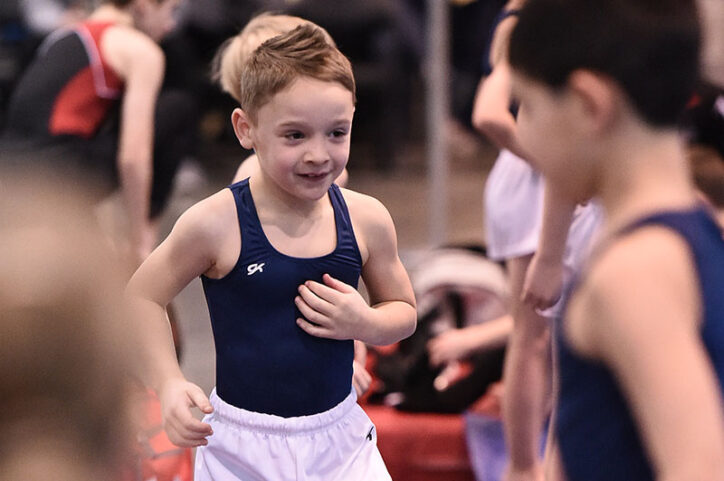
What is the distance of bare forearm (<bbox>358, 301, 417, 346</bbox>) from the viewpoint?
1.77 m

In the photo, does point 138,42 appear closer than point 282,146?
No

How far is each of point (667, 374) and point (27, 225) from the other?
69 centimetres

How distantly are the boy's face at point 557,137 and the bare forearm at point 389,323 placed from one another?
54 cm

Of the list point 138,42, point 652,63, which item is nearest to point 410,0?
point 138,42

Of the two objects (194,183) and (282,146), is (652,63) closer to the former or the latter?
(282,146)

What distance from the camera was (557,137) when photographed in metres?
1.27

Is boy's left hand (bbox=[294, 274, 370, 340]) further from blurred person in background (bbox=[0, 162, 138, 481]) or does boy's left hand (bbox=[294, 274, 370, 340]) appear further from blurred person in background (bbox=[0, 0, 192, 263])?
blurred person in background (bbox=[0, 0, 192, 263])

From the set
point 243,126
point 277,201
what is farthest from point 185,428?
point 243,126

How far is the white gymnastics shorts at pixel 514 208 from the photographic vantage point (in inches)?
108

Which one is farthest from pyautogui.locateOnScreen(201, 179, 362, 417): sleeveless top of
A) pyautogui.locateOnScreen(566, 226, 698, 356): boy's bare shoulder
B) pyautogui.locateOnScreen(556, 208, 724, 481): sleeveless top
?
pyautogui.locateOnScreen(566, 226, 698, 356): boy's bare shoulder

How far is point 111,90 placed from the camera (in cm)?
367

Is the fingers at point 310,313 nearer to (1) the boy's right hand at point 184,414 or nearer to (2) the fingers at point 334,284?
(2) the fingers at point 334,284

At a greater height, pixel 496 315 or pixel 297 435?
pixel 297 435

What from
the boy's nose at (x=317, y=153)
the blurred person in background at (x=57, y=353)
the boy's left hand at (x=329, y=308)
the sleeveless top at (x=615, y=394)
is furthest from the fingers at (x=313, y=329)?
the blurred person in background at (x=57, y=353)
